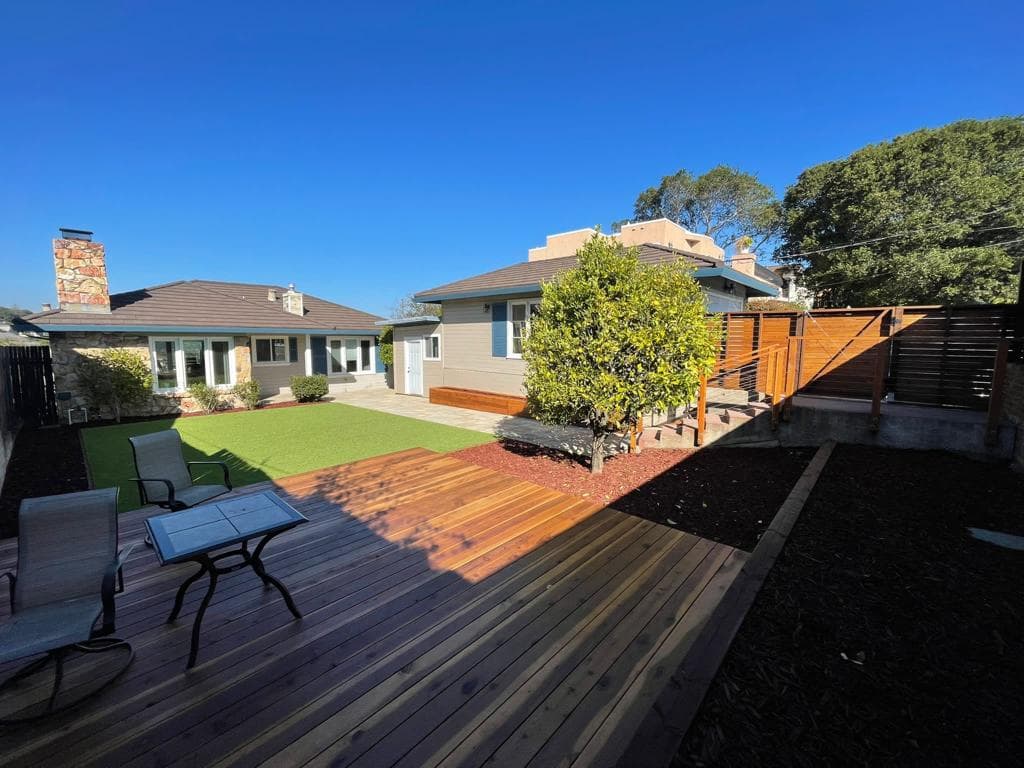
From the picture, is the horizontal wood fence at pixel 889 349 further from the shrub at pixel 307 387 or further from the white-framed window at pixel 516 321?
the shrub at pixel 307 387

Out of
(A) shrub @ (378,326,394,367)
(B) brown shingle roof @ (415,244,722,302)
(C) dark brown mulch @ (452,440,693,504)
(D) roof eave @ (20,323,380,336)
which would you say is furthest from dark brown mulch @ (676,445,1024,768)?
(A) shrub @ (378,326,394,367)

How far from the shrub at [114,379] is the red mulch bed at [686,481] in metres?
10.6

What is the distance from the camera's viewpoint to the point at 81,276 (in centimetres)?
1167

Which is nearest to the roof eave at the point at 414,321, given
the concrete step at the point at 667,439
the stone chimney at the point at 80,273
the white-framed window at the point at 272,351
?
the white-framed window at the point at 272,351

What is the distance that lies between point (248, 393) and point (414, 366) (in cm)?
558

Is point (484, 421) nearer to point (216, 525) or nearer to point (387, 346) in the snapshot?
point (216, 525)

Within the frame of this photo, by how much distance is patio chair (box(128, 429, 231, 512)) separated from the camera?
4230 millimetres

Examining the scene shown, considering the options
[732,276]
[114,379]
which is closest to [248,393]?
[114,379]

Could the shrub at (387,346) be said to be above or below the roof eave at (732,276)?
below

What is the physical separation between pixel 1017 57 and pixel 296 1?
23.5 meters

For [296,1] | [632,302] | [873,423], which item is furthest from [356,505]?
[296,1]

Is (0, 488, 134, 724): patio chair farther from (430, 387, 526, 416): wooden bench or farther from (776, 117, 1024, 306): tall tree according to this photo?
(776, 117, 1024, 306): tall tree

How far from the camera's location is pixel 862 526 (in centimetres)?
418

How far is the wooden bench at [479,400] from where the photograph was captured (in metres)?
11.7
